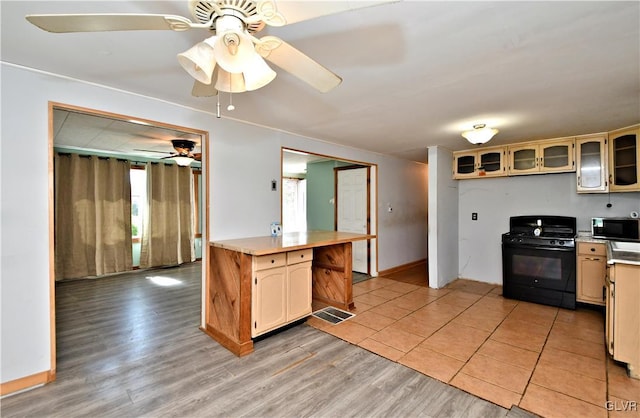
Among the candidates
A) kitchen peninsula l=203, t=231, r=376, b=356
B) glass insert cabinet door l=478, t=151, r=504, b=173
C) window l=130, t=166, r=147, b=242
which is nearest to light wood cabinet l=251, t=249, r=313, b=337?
kitchen peninsula l=203, t=231, r=376, b=356

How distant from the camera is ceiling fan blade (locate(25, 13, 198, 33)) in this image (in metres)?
1.08

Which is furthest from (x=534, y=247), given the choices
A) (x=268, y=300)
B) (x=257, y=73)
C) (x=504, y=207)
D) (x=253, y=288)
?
(x=257, y=73)

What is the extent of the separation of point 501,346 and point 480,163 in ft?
9.61

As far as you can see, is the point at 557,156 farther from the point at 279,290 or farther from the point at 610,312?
the point at 279,290

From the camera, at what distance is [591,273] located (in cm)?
352

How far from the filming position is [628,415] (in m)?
1.82

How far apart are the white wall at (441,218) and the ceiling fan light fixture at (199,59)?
3932 mm

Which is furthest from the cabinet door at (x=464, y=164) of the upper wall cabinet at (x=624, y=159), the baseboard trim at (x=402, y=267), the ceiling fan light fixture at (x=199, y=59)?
the ceiling fan light fixture at (x=199, y=59)

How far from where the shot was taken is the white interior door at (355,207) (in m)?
5.36

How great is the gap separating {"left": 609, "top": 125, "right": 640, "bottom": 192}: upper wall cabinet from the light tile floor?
1561 mm

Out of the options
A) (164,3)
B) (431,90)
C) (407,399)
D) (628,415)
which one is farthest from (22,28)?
(628,415)

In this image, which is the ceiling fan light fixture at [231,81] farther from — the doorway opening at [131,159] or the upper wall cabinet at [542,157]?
the upper wall cabinet at [542,157]

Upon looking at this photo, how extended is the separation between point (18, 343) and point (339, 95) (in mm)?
3018

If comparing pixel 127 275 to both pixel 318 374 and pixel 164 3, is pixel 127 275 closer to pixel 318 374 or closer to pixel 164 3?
pixel 318 374
